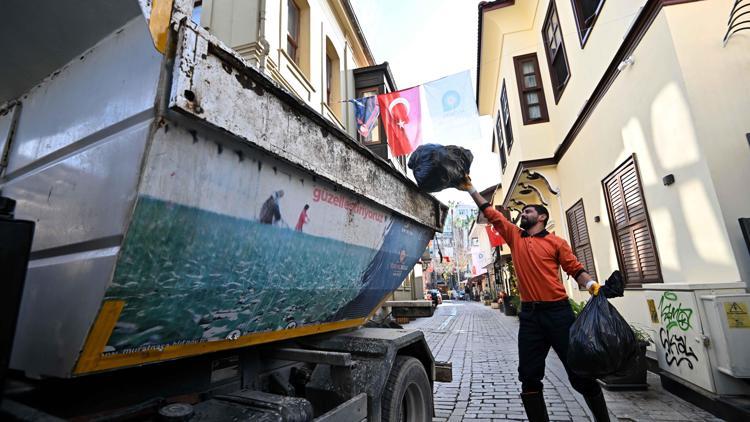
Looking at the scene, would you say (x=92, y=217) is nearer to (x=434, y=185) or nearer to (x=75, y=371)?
(x=75, y=371)

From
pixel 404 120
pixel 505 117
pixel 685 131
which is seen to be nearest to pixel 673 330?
pixel 685 131

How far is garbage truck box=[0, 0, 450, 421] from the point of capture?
56.4 inches

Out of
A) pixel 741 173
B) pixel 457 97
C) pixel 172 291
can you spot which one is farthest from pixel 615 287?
pixel 457 97

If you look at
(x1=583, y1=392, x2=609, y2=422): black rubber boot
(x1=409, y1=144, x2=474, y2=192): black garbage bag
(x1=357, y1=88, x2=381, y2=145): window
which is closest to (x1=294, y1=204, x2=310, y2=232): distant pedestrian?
(x1=409, y1=144, x2=474, y2=192): black garbage bag

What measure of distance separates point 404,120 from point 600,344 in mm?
5961

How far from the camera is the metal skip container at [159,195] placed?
143 cm

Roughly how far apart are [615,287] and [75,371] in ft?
11.2

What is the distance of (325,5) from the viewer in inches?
378

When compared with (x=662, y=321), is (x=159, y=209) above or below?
above

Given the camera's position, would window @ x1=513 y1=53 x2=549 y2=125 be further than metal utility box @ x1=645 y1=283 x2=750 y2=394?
Yes

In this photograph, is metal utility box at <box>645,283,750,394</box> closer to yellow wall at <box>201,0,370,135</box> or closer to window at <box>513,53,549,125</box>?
yellow wall at <box>201,0,370,135</box>

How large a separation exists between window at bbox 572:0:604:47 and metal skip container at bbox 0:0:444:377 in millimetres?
6730

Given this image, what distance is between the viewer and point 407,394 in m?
3.01

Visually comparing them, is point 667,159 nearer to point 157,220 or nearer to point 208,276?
point 208,276
